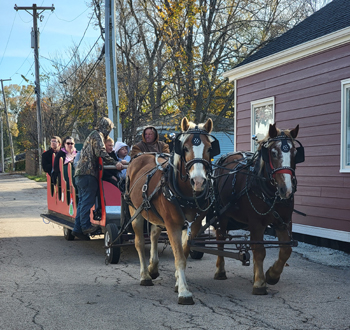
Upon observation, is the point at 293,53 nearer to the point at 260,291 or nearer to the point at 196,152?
the point at 196,152

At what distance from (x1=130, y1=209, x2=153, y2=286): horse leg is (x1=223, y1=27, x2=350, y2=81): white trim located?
192 inches

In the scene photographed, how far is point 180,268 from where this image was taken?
5559 mm

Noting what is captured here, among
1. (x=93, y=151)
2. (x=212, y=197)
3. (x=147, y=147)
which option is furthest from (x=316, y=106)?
(x=212, y=197)

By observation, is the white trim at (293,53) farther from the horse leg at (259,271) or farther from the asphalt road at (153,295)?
the horse leg at (259,271)

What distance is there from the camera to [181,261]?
560 centimetres

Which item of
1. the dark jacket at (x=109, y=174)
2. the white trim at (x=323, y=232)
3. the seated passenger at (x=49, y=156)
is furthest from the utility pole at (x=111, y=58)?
the white trim at (x=323, y=232)

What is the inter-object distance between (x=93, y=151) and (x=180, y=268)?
3.51 m

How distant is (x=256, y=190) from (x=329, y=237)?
3874 mm

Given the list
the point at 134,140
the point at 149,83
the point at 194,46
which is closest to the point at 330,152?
the point at 134,140

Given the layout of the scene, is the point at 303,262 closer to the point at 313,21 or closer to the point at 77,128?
the point at 313,21

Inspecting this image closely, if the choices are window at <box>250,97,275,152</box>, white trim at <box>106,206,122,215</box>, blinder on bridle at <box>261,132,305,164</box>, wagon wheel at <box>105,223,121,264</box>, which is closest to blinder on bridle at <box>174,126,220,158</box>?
blinder on bridle at <box>261,132,305,164</box>

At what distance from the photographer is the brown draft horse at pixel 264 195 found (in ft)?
18.5

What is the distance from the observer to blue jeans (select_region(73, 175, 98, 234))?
8.50 m

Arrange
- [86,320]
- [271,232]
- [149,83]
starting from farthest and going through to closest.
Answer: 1. [149,83]
2. [271,232]
3. [86,320]
